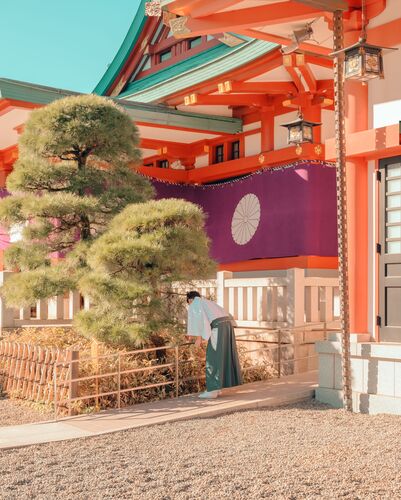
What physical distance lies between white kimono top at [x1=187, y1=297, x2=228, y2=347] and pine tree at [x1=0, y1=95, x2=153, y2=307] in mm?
1805

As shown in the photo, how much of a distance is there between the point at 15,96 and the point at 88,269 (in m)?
3.55

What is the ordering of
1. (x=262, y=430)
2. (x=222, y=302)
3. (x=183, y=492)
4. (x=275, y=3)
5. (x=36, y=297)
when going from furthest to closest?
(x=222, y=302), (x=36, y=297), (x=275, y=3), (x=262, y=430), (x=183, y=492)

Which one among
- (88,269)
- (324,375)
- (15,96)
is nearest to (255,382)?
(324,375)

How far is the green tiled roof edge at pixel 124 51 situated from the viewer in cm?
1542

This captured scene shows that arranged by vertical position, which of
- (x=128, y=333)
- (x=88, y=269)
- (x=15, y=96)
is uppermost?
(x=15, y=96)

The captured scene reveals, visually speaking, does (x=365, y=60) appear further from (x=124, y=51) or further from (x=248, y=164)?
(x=124, y=51)

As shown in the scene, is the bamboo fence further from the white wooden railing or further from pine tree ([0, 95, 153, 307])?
the white wooden railing

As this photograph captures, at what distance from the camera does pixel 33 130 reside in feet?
32.3

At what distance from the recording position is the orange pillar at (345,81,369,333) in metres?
8.27

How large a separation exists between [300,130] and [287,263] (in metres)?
2.53

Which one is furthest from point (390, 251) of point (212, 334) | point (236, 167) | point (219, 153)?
point (219, 153)

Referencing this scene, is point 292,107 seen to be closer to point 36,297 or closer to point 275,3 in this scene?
point 275,3

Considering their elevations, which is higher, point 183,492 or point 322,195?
point 322,195

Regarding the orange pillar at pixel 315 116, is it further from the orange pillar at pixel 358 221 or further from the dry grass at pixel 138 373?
the dry grass at pixel 138 373
